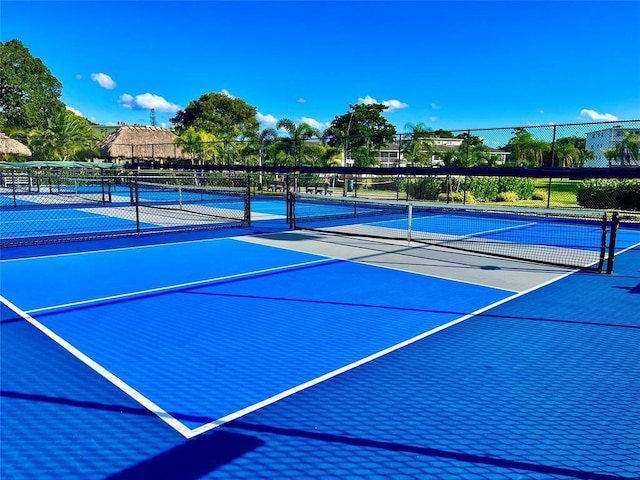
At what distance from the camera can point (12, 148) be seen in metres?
40.1

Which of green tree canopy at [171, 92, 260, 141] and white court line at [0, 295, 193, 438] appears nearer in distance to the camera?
white court line at [0, 295, 193, 438]

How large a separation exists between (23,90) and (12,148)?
92.8 ft

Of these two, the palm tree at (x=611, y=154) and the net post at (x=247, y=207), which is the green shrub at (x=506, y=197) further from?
the net post at (x=247, y=207)

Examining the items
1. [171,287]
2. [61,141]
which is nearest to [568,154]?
[171,287]

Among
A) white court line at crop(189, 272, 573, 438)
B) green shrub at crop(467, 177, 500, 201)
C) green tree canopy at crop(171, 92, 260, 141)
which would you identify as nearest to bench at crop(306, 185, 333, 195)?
green shrub at crop(467, 177, 500, 201)

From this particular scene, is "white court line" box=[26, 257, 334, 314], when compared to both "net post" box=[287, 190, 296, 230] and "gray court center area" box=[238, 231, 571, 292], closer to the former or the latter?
"gray court center area" box=[238, 231, 571, 292]

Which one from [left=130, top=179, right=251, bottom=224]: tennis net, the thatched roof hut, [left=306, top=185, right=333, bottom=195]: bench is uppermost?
the thatched roof hut

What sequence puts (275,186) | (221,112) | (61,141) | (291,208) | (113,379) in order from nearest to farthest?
(113,379) < (291,208) < (275,186) < (61,141) < (221,112)

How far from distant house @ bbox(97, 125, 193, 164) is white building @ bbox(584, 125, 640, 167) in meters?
33.1

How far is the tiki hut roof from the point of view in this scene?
4659cm

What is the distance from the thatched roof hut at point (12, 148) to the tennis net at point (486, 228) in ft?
98.3

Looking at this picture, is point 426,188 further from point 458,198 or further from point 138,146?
point 138,146

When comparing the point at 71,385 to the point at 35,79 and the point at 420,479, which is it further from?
the point at 35,79

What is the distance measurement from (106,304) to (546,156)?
20.1 metres
